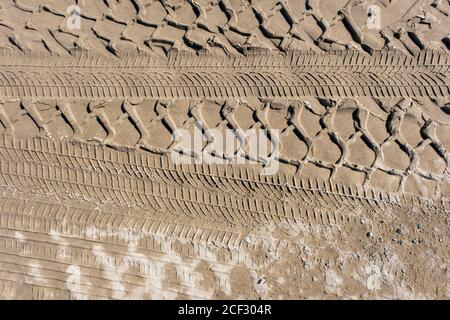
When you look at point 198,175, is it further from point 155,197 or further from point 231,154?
point 155,197

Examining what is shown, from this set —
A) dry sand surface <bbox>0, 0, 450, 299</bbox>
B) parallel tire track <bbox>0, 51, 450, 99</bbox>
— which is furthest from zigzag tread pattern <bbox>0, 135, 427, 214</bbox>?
parallel tire track <bbox>0, 51, 450, 99</bbox>

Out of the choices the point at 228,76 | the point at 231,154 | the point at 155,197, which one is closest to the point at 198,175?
the point at 231,154

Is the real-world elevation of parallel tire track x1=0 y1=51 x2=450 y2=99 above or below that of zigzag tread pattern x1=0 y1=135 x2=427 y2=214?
above

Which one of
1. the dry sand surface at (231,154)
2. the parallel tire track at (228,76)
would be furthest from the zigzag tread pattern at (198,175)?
the parallel tire track at (228,76)

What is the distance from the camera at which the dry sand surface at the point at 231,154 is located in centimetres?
423

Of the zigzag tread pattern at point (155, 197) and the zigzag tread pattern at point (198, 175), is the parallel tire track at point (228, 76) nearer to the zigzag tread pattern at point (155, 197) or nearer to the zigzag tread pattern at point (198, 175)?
the zigzag tread pattern at point (198, 175)

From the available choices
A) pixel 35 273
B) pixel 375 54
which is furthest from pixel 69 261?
pixel 375 54

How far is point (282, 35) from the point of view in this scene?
455cm

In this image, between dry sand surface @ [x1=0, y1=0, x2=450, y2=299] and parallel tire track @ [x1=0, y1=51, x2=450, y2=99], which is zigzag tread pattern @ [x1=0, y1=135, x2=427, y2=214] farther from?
parallel tire track @ [x1=0, y1=51, x2=450, y2=99]

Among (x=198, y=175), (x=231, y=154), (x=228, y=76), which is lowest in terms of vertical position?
(x=198, y=175)

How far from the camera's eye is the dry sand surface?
13.9 feet

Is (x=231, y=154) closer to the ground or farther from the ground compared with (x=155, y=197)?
farther from the ground

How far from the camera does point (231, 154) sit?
4391 mm

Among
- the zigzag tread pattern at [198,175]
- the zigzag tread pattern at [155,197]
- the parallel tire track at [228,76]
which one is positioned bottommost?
the zigzag tread pattern at [155,197]
